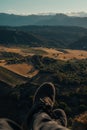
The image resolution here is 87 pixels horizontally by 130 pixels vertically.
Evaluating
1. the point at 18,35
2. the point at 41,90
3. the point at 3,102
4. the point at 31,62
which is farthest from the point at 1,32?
the point at 41,90

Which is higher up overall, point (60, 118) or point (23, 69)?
point (60, 118)

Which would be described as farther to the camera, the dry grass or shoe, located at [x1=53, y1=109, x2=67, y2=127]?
the dry grass

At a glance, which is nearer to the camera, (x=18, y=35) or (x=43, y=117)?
(x=43, y=117)

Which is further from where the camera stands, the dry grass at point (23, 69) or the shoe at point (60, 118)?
the dry grass at point (23, 69)

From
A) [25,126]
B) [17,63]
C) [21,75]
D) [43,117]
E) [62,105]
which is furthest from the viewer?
[17,63]

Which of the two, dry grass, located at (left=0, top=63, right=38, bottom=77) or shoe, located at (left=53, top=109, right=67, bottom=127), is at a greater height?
shoe, located at (left=53, top=109, right=67, bottom=127)

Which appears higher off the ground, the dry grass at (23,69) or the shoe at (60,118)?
the shoe at (60,118)

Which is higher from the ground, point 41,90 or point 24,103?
point 41,90

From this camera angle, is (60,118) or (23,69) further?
(23,69)

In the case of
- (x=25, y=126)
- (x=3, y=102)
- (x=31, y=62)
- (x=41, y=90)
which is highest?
(x=25, y=126)

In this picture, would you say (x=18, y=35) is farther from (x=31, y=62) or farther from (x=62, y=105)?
(x=62, y=105)

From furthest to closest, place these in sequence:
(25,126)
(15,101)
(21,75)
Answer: (21,75)
(15,101)
(25,126)
